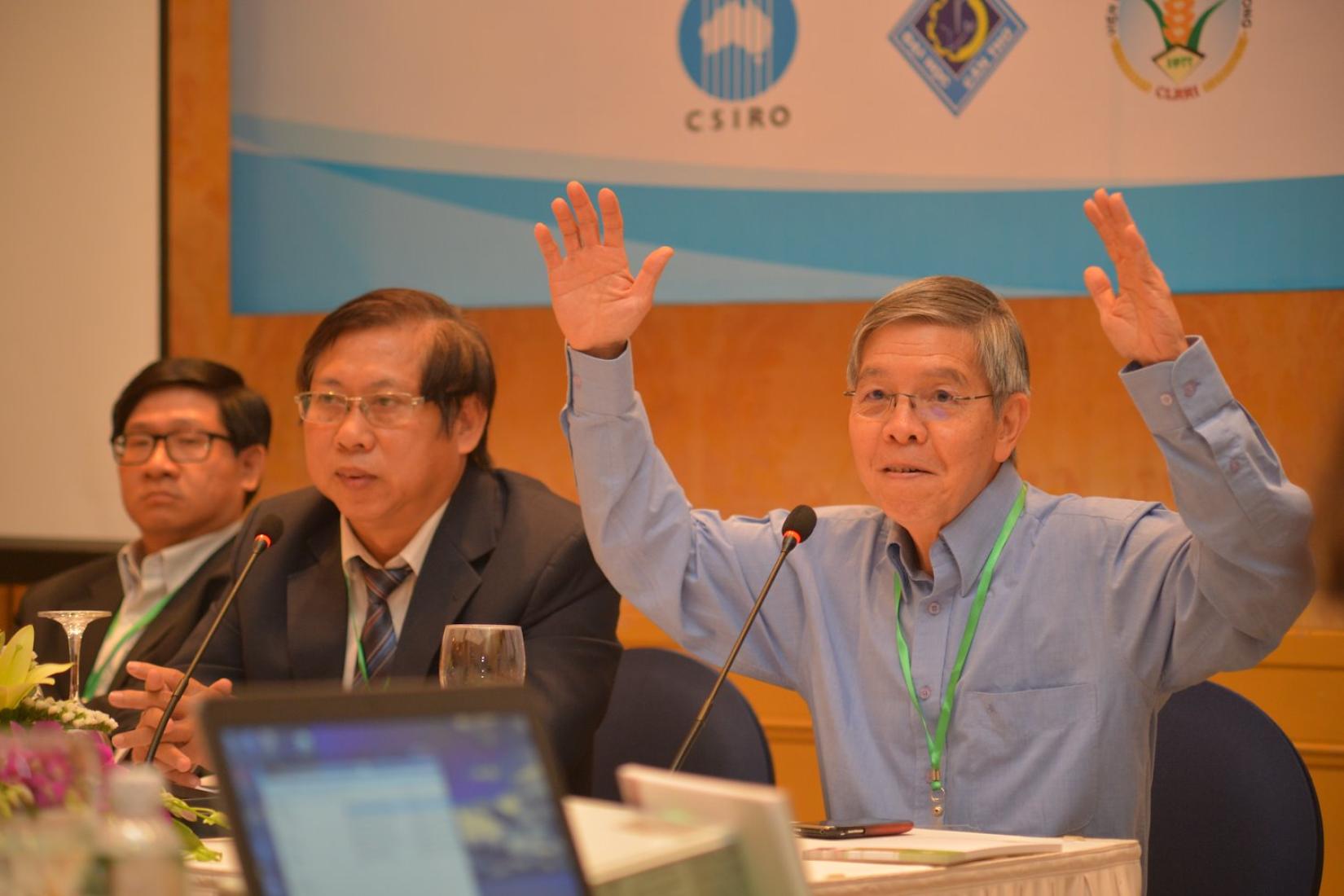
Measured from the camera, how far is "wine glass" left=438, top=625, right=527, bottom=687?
1930mm

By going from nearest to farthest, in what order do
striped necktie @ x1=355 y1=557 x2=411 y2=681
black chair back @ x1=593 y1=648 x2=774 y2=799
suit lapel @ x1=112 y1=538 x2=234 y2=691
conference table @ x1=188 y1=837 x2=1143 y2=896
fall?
conference table @ x1=188 y1=837 x2=1143 y2=896 < black chair back @ x1=593 y1=648 x2=774 y2=799 < striped necktie @ x1=355 y1=557 x2=411 y2=681 < suit lapel @ x1=112 y1=538 x2=234 y2=691

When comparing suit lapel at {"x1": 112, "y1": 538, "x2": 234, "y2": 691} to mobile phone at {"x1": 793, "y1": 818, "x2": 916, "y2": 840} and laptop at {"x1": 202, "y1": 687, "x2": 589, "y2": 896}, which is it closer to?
mobile phone at {"x1": 793, "y1": 818, "x2": 916, "y2": 840}

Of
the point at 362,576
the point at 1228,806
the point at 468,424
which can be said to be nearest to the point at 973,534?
the point at 1228,806

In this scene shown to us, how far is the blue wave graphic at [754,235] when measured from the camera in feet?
10.3

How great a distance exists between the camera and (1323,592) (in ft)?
11.0

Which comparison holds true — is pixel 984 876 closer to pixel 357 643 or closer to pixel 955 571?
pixel 955 571

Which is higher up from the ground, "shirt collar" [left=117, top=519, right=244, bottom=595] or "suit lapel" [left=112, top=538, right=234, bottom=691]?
"shirt collar" [left=117, top=519, right=244, bottom=595]

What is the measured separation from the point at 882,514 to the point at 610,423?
1.47 ft

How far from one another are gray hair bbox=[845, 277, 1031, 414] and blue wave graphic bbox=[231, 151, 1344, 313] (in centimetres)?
99

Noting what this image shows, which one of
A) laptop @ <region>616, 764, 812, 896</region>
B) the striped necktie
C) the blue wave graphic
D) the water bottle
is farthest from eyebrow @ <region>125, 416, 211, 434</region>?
laptop @ <region>616, 764, 812, 896</region>

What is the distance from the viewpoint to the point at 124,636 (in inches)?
123

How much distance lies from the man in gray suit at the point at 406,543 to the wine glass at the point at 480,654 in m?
0.53

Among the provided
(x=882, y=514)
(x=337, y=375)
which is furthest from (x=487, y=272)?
(x=882, y=514)

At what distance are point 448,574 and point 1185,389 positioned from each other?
1.26m
